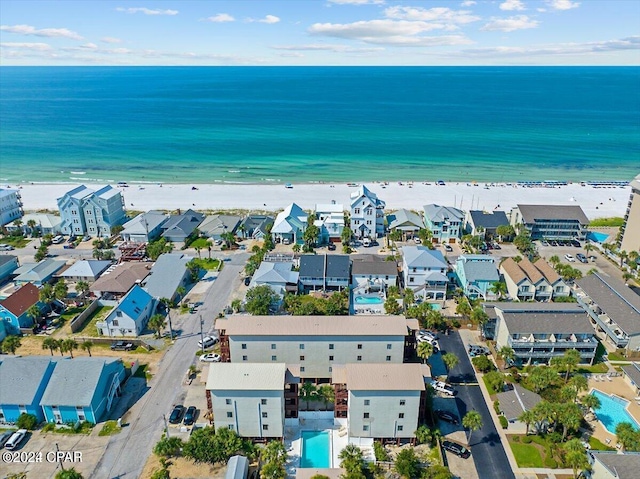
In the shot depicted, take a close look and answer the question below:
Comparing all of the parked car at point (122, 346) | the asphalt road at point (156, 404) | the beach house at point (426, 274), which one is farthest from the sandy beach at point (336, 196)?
the parked car at point (122, 346)

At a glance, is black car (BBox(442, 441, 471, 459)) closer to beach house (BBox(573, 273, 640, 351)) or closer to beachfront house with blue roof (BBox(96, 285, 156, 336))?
beach house (BBox(573, 273, 640, 351))

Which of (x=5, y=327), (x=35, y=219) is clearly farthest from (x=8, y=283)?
(x=35, y=219)

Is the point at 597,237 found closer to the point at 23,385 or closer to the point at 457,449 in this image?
the point at 457,449

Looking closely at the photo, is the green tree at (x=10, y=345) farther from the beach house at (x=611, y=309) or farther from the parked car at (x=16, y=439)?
the beach house at (x=611, y=309)

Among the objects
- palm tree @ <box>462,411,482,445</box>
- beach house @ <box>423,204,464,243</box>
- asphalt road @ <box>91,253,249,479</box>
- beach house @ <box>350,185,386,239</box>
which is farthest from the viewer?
beach house @ <box>350,185,386,239</box>

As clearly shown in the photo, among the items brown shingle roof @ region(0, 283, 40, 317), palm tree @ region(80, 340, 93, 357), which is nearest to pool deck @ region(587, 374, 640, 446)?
palm tree @ region(80, 340, 93, 357)

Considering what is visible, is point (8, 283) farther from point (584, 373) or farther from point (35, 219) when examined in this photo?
point (584, 373)

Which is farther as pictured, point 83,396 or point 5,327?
point 5,327
